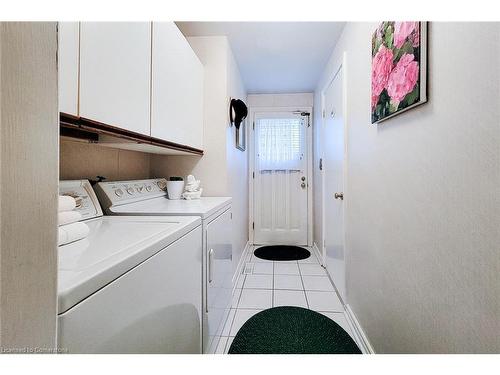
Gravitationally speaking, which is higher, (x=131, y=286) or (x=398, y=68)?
(x=398, y=68)

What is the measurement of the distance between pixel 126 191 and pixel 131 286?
3.43 feet

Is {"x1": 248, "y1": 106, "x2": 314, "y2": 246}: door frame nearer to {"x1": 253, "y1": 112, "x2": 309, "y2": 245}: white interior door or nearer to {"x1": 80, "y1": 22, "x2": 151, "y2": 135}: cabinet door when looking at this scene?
{"x1": 253, "y1": 112, "x2": 309, "y2": 245}: white interior door

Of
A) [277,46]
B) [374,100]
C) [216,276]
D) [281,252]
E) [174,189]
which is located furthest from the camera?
[281,252]

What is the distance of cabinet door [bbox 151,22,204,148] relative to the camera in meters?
1.42

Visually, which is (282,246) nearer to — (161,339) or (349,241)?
(349,241)

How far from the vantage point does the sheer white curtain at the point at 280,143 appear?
12.3ft

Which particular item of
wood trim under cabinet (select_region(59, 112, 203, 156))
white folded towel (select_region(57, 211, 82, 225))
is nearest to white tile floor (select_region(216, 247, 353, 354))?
white folded towel (select_region(57, 211, 82, 225))

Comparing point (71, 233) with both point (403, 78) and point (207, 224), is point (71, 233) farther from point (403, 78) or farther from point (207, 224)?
point (403, 78)

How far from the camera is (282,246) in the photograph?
149 inches

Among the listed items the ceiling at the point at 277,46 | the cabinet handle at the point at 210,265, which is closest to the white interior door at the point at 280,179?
the ceiling at the point at 277,46

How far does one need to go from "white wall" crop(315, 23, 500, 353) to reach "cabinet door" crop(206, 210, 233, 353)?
0.92 m

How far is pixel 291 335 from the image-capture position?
5.39 ft

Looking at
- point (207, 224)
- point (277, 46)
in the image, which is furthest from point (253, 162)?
point (207, 224)
